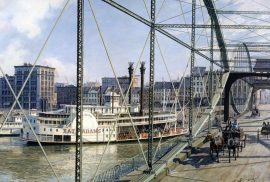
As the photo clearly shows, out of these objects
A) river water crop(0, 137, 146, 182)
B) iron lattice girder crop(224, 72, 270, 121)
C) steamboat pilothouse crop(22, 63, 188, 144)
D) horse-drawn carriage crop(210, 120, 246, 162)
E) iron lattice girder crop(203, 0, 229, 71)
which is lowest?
river water crop(0, 137, 146, 182)

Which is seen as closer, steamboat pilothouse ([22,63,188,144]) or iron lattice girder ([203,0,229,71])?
iron lattice girder ([203,0,229,71])

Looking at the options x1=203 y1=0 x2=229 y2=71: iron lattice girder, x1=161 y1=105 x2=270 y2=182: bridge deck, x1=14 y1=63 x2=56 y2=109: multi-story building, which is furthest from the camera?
x1=14 y1=63 x2=56 y2=109: multi-story building

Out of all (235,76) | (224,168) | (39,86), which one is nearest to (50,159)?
(235,76)

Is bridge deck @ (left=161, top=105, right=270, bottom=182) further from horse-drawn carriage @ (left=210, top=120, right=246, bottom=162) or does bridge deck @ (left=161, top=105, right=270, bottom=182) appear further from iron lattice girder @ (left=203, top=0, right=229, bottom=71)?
iron lattice girder @ (left=203, top=0, right=229, bottom=71)

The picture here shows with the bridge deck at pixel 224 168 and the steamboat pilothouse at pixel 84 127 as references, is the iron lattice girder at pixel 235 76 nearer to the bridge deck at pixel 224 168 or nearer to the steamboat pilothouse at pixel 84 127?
the steamboat pilothouse at pixel 84 127

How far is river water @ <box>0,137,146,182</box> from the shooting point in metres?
40.6

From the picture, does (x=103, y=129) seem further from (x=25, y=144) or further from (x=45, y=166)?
(x=45, y=166)

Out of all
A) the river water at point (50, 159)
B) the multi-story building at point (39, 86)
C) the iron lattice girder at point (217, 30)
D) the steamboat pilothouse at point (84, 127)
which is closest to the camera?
the river water at point (50, 159)

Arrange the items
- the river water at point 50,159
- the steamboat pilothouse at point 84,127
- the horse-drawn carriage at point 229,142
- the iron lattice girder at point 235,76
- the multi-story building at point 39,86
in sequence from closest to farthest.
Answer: the horse-drawn carriage at point 229,142, the river water at point 50,159, the iron lattice girder at point 235,76, the steamboat pilothouse at point 84,127, the multi-story building at point 39,86

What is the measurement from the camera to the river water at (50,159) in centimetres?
4059

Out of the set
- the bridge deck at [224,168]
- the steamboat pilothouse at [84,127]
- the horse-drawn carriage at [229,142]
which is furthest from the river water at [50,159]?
the bridge deck at [224,168]

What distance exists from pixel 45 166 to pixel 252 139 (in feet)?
75.2

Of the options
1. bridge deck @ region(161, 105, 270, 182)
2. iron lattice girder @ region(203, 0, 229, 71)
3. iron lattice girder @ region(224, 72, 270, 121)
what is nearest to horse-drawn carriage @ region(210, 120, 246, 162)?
bridge deck @ region(161, 105, 270, 182)

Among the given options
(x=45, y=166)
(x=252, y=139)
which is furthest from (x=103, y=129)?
(x=252, y=139)
